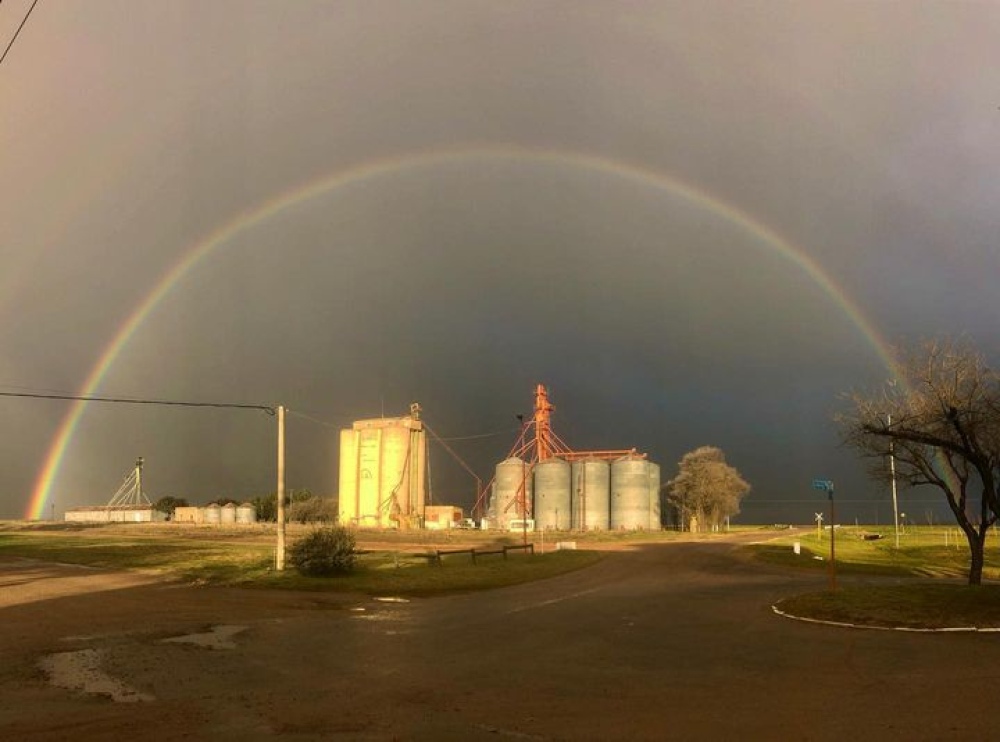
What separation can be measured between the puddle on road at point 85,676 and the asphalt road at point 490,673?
0.63 feet

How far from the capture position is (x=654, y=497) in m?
98.8

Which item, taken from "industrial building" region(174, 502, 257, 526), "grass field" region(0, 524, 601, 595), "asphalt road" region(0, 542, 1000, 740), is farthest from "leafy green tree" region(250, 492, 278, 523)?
"asphalt road" region(0, 542, 1000, 740)

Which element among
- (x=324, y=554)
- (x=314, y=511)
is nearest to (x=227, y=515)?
(x=314, y=511)

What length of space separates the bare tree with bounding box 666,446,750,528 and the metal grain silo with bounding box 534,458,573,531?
13898 mm

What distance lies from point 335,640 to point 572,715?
26.1 feet

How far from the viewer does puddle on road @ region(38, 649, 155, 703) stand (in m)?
11.2

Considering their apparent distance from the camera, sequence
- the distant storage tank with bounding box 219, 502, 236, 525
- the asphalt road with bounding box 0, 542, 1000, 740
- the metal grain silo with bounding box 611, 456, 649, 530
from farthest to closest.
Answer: the distant storage tank with bounding box 219, 502, 236, 525 → the metal grain silo with bounding box 611, 456, 649, 530 → the asphalt road with bounding box 0, 542, 1000, 740

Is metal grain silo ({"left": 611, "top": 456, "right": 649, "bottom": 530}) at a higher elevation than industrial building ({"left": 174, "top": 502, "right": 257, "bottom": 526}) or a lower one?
higher

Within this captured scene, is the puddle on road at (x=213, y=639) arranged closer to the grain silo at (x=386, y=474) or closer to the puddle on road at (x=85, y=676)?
the puddle on road at (x=85, y=676)

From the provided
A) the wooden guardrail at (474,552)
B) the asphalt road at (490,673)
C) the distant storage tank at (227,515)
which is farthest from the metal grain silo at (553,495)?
the asphalt road at (490,673)

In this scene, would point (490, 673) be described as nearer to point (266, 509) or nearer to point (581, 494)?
point (581, 494)

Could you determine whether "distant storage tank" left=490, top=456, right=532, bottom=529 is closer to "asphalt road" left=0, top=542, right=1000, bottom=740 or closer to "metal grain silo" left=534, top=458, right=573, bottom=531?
"metal grain silo" left=534, top=458, right=573, bottom=531

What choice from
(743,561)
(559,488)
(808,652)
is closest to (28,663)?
(808,652)

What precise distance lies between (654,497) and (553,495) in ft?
40.3
